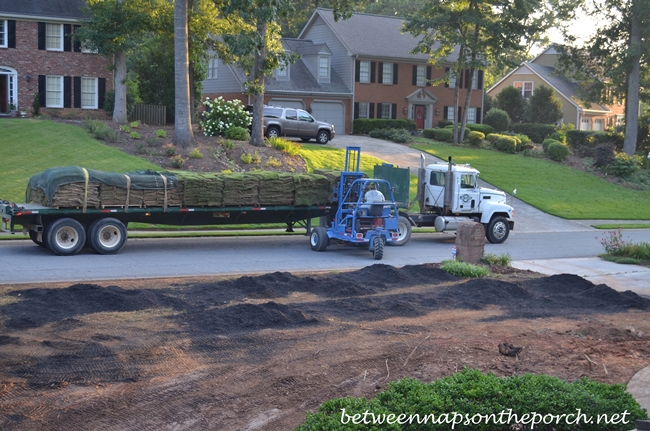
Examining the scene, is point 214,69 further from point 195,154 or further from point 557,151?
point 557,151

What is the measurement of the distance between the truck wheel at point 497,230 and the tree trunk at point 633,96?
88.6 feet

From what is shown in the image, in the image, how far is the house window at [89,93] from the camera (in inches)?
1658

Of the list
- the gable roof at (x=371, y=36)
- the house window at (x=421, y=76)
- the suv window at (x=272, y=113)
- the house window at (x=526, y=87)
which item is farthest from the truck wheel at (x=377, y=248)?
the house window at (x=526, y=87)

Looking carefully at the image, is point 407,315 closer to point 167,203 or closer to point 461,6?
point 167,203

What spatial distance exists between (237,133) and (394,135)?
48.1ft

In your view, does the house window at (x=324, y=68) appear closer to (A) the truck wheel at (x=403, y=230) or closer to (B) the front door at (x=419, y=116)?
(B) the front door at (x=419, y=116)

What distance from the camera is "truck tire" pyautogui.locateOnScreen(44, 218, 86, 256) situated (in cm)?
1762

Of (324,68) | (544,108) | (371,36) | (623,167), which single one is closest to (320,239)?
(623,167)

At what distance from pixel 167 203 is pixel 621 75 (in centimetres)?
3730

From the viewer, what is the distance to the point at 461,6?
45.7 m

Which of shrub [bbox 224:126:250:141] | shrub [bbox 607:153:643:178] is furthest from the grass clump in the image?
shrub [bbox 607:153:643:178]

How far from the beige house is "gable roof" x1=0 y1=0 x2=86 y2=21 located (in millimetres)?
41159

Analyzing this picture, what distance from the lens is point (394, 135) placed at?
45750 mm

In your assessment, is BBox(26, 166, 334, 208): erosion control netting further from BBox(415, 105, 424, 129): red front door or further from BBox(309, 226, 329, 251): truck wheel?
BBox(415, 105, 424, 129): red front door
